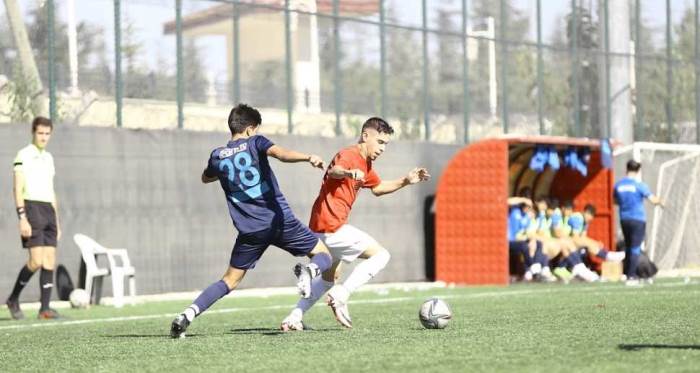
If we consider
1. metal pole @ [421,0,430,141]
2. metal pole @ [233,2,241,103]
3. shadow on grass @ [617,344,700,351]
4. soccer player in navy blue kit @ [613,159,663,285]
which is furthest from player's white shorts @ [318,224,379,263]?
metal pole @ [421,0,430,141]

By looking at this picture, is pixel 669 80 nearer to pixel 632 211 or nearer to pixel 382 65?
pixel 382 65

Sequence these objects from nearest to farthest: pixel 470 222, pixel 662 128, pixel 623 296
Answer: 1. pixel 623 296
2. pixel 470 222
3. pixel 662 128

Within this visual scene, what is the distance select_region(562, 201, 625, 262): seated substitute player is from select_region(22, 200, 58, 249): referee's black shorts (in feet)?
37.1

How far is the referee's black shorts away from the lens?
15.0 m

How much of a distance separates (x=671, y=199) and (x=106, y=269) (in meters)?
14.1

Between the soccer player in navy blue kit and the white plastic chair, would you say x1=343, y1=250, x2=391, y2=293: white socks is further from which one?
the soccer player in navy blue kit

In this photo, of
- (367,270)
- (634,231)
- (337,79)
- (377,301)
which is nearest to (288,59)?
(337,79)

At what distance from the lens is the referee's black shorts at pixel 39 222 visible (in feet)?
49.3

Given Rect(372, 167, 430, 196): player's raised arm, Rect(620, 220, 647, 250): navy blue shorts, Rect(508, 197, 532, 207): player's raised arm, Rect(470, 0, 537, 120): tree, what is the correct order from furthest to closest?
Rect(470, 0, 537, 120): tree < Rect(508, 197, 532, 207): player's raised arm < Rect(620, 220, 647, 250): navy blue shorts < Rect(372, 167, 430, 196): player's raised arm

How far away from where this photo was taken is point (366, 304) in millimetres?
16781

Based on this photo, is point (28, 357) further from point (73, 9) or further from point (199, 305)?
point (73, 9)

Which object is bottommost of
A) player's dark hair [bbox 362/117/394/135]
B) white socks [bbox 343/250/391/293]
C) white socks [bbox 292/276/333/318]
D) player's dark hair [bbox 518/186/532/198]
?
white socks [bbox 292/276/333/318]

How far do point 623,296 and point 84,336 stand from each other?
23.3ft

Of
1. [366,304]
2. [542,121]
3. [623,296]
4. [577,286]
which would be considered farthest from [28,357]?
[542,121]
